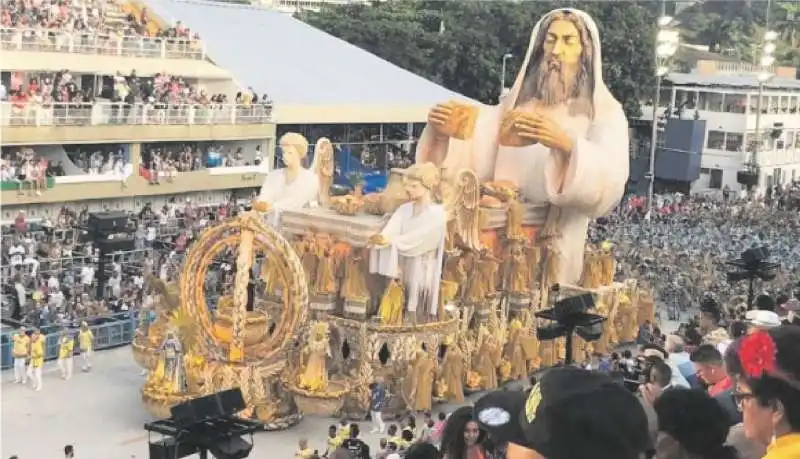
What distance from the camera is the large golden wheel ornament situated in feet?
47.8

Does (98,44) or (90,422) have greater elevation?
(98,44)

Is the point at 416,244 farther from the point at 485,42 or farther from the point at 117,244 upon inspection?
the point at 485,42

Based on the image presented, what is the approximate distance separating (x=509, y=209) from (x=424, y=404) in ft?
12.4

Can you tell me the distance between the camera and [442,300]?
53.3 ft

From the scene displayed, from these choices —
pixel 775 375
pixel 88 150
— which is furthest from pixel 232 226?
pixel 88 150

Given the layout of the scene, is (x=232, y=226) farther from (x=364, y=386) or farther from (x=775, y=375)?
(x=775, y=375)

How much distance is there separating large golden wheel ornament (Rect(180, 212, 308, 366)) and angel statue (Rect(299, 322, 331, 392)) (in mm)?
322

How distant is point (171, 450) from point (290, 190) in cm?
949

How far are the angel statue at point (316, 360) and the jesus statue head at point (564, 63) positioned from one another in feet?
20.9

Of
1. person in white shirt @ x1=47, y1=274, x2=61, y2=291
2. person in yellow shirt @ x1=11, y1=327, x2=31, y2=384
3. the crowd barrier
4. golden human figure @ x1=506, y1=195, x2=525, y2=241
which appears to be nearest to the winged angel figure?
golden human figure @ x1=506, y1=195, x2=525, y2=241

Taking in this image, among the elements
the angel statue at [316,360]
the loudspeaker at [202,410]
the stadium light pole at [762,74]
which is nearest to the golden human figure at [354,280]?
the angel statue at [316,360]

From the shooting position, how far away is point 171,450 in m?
8.38

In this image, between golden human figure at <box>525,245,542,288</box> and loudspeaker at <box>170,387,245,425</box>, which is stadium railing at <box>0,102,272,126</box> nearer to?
golden human figure at <box>525,245,542,288</box>

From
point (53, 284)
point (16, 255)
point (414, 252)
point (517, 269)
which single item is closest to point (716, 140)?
point (517, 269)
